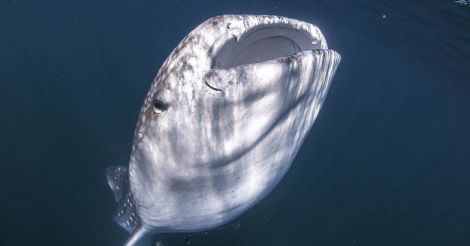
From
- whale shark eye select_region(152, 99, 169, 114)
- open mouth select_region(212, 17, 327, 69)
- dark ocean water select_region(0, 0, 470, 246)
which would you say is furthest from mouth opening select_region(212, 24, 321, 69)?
dark ocean water select_region(0, 0, 470, 246)

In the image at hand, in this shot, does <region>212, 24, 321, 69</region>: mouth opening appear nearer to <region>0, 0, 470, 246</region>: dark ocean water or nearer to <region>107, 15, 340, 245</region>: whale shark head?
<region>107, 15, 340, 245</region>: whale shark head

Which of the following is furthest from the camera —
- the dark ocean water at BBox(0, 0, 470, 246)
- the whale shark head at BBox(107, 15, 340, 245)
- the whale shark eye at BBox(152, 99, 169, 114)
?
the dark ocean water at BBox(0, 0, 470, 246)

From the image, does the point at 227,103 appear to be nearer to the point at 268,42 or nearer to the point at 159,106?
the point at 159,106

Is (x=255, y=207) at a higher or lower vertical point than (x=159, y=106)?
lower

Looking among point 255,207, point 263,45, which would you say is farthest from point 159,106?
point 255,207

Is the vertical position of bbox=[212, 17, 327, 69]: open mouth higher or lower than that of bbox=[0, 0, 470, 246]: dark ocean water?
higher

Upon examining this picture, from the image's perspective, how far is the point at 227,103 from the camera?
5.24 ft

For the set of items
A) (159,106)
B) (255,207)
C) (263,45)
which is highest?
(263,45)

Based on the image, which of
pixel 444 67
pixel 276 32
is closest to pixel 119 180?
pixel 276 32

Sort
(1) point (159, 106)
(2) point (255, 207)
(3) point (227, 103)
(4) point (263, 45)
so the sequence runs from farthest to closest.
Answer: (2) point (255, 207) → (4) point (263, 45) → (1) point (159, 106) → (3) point (227, 103)

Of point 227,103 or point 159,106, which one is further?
point 159,106

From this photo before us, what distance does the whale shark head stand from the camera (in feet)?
5.22

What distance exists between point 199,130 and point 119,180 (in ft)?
10.4

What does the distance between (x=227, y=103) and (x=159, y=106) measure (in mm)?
385
